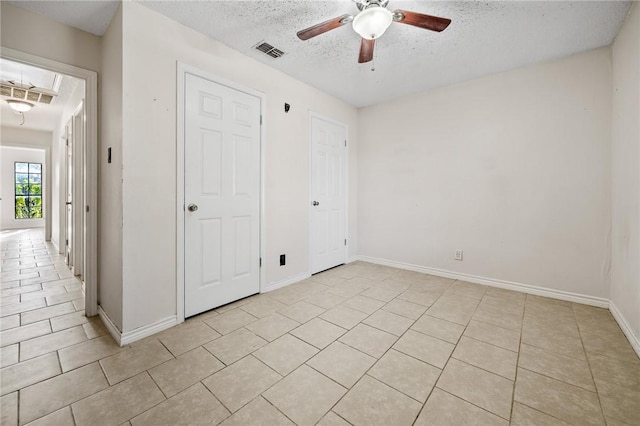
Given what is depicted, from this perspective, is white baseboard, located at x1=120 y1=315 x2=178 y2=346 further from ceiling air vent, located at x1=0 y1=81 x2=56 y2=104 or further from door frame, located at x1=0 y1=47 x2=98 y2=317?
ceiling air vent, located at x1=0 y1=81 x2=56 y2=104

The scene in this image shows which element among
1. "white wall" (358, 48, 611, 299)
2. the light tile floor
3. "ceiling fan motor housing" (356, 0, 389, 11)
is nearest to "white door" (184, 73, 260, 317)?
the light tile floor

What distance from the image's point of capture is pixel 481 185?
3211 mm

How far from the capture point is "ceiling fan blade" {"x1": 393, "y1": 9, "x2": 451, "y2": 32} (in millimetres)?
1694

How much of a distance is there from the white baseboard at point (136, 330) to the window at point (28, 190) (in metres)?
9.37

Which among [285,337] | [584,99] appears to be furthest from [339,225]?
[584,99]

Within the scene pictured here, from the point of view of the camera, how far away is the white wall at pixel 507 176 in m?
2.59

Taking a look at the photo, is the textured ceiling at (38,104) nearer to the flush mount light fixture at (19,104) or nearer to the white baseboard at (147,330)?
the flush mount light fixture at (19,104)

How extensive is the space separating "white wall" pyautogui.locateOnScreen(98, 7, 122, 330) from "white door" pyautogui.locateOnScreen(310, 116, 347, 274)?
2.10m

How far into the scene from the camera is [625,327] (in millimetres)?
2043

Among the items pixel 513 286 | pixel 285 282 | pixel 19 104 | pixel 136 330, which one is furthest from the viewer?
pixel 19 104

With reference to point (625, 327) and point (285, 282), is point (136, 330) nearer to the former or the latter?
point (285, 282)

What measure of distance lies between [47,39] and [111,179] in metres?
1.20

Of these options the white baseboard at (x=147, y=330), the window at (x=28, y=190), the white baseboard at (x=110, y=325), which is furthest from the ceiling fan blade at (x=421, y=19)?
the window at (x=28, y=190)

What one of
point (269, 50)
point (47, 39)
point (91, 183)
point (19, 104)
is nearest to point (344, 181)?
point (269, 50)
